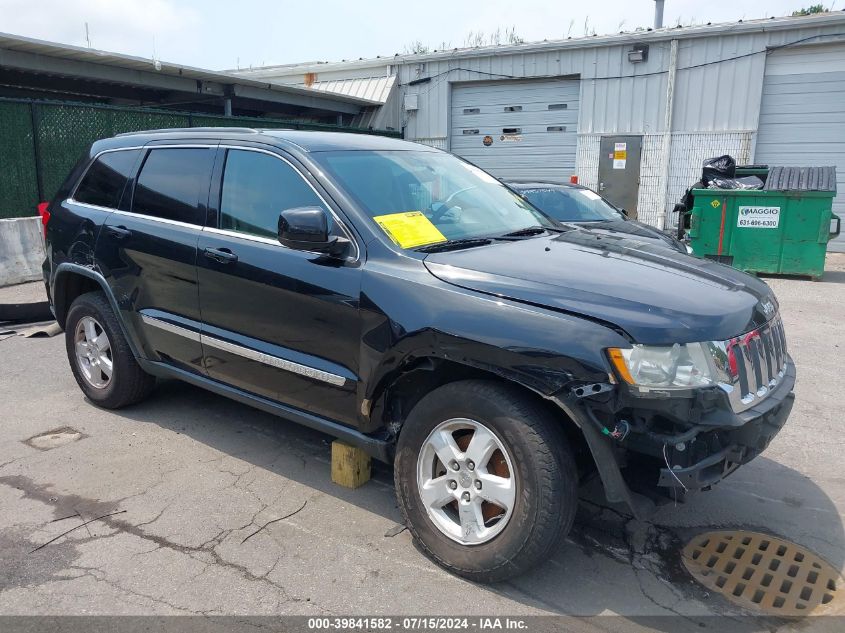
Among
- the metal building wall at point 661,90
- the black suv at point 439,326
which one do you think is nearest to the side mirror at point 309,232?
the black suv at point 439,326

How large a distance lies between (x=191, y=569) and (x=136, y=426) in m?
1.89

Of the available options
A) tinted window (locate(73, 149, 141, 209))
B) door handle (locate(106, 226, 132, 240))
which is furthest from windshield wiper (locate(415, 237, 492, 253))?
tinted window (locate(73, 149, 141, 209))

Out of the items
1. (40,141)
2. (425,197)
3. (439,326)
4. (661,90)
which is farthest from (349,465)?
(661,90)

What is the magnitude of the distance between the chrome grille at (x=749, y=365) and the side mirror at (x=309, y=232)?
173 centimetres

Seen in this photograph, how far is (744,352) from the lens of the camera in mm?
2855

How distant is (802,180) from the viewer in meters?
10.9

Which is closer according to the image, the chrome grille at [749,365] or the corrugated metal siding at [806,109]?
the chrome grille at [749,365]

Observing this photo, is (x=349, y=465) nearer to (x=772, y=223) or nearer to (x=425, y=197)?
(x=425, y=197)

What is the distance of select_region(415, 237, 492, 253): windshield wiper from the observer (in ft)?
10.8

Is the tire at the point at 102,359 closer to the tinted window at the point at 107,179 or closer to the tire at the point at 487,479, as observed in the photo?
the tinted window at the point at 107,179

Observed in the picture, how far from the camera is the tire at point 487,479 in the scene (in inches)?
106

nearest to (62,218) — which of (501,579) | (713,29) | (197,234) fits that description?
(197,234)

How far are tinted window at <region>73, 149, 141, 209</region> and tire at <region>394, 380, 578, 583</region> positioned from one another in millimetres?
2838
